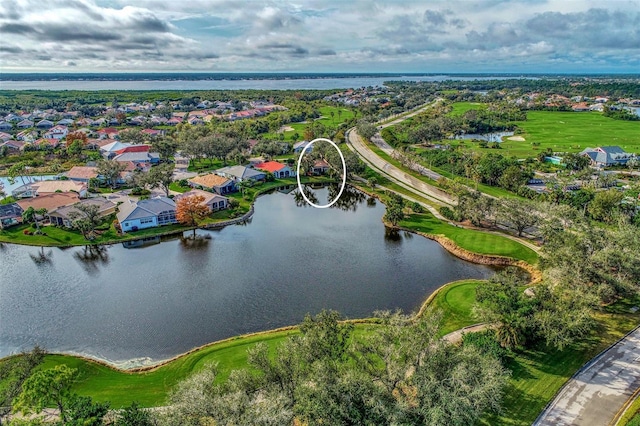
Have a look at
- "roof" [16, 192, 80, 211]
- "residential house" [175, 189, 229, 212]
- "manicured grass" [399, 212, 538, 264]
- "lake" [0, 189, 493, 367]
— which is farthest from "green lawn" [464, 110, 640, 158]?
"roof" [16, 192, 80, 211]

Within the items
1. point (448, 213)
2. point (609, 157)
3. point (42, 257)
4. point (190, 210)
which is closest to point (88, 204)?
point (42, 257)

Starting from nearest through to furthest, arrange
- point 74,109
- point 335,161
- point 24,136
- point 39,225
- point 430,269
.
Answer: point 430,269
point 39,225
point 335,161
point 24,136
point 74,109

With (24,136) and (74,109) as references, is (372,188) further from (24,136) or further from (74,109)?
(74,109)

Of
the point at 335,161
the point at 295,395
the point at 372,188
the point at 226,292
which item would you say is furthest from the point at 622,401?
the point at 335,161

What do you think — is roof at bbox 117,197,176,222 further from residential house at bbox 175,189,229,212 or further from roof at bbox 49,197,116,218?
residential house at bbox 175,189,229,212

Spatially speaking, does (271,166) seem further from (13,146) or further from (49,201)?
(13,146)

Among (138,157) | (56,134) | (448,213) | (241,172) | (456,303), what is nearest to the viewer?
(456,303)

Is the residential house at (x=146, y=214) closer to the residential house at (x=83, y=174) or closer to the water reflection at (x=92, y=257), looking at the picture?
the water reflection at (x=92, y=257)
